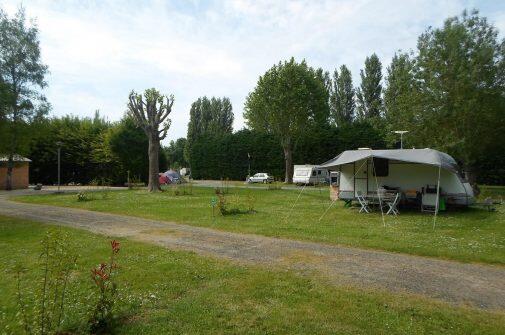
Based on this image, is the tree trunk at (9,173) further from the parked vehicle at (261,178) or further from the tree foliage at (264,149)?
the tree foliage at (264,149)

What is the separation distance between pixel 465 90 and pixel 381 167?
7.99 metres

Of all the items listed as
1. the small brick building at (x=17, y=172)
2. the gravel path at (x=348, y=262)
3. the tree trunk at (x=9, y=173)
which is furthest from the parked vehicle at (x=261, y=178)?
the gravel path at (x=348, y=262)

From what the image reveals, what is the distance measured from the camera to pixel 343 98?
4384 centimetres

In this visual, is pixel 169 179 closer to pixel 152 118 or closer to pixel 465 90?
pixel 152 118

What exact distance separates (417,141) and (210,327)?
818 inches

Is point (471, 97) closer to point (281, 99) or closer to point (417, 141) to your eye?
point (417, 141)

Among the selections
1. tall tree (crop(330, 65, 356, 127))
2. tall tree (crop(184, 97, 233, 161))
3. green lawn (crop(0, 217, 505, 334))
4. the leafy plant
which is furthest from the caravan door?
tall tree (crop(184, 97, 233, 161))

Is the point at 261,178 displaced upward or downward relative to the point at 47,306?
upward

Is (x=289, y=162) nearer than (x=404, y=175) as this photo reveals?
No

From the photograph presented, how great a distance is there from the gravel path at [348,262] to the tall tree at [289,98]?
23612 millimetres

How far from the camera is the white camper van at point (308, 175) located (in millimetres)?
33125

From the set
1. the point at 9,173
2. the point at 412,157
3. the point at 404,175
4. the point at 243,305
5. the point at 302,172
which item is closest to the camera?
the point at 243,305

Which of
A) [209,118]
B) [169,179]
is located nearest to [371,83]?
[169,179]

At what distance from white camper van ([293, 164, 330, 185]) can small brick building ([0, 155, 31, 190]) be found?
73.1ft
